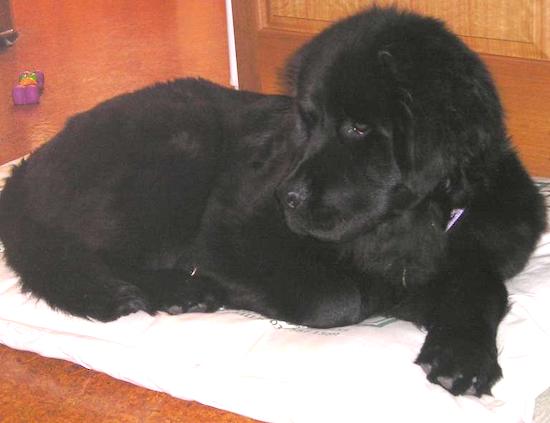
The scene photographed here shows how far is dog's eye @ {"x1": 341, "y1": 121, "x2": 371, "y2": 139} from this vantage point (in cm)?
167

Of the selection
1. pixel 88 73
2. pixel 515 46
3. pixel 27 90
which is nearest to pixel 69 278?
pixel 515 46

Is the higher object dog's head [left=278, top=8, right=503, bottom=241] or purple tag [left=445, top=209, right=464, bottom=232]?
dog's head [left=278, top=8, right=503, bottom=241]

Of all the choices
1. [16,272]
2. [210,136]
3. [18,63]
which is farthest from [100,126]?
[18,63]

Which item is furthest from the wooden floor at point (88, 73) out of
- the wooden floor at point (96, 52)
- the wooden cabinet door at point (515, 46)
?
the wooden cabinet door at point (515, 46)

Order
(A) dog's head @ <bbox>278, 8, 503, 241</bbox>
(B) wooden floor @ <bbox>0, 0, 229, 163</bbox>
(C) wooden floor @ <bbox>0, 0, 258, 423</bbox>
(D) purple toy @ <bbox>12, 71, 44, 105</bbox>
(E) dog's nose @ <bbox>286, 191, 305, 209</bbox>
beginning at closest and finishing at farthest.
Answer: (A) dog's head @ <bbox>278, 8, 503, 241</bbox>
(E) dog's nose @ <bbox>286, 191, 305, 209</bbox>
(C) wooden floor @ <bbox>0, 0, 258, 423</bbox>
(B) wooden floor @ <bbox>0, 0, 229, 163</bbox>
(D) purple toy @ <bbox>12, 71, 44, 105</bbox>

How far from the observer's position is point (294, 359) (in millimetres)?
1791

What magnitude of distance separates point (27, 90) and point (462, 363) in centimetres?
278

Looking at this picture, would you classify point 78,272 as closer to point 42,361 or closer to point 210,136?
point 42,361

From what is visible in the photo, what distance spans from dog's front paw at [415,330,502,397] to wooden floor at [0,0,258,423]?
41cm

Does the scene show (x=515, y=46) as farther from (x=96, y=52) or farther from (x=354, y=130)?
(x=96, y=52)

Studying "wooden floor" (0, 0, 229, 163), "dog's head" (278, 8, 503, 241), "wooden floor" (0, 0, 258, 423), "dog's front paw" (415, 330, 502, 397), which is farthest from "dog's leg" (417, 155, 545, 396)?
"wooden floor" (0, 0, 229, 163)

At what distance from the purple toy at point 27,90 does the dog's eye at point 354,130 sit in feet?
8.34

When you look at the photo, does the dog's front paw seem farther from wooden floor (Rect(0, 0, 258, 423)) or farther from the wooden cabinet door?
the wooden cabinet door

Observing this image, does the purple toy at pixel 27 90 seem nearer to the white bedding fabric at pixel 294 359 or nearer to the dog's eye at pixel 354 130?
the white bedding fabric at pixel 294 359
